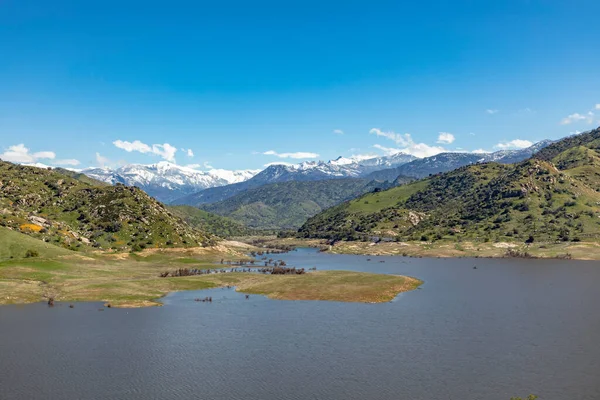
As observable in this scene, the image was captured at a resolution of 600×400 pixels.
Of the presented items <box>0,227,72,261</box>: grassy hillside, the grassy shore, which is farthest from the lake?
<box>0,227,72,261</box>: grassy hillside

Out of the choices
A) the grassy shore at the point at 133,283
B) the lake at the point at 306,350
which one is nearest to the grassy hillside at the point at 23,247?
the grassy shore at the point at 133,283

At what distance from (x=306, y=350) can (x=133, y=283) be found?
7187 centimetres

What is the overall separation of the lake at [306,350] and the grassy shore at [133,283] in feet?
25.0

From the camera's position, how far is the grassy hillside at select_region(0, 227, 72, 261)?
139 m

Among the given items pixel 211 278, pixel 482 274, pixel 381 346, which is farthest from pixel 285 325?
pixel 482 274

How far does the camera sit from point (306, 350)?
6819 cm

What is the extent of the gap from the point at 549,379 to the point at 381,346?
74.7ft

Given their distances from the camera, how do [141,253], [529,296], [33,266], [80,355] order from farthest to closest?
[141,253]
[33,266]
[529,296]
[80,355]

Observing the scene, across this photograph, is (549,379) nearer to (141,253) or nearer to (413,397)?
(413,397)

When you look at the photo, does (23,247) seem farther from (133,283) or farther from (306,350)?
(306,350)

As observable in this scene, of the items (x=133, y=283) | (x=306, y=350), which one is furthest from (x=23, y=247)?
(x=306, y=350)

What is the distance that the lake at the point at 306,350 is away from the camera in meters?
53.2

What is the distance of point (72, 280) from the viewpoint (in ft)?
399

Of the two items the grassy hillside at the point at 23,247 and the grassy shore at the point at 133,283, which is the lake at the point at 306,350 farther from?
the grassy hillside at the point at 23,247
